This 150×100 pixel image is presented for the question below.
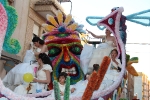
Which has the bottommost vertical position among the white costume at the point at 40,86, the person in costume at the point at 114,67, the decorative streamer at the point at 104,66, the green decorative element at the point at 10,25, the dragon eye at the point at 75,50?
the white costume at the point at 40,86

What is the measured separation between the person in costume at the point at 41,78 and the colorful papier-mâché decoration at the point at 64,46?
0.85 m

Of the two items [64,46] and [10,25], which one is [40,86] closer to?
[10,25]

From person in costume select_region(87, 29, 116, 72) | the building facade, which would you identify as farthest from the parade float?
the building facade

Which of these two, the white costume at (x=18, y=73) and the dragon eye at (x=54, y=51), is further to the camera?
the dragon eye at (x=54, y=51)

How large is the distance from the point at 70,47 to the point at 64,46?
110mm

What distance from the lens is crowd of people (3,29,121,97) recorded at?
3.29 metres

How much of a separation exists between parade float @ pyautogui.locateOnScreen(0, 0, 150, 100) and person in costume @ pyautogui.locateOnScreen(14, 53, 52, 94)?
0.15 metres

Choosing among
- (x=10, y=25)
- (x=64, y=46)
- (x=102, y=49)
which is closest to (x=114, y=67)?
(x=102, y=49)

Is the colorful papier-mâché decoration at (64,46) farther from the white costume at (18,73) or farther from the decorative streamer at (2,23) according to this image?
the decorative streamer at (2,23)

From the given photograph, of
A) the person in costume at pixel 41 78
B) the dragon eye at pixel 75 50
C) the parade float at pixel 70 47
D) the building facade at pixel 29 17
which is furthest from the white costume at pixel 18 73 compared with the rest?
the building facade at pixel 29 17

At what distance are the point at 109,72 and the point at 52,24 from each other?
5.84 ft

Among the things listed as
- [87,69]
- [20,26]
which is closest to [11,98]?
[87,69]

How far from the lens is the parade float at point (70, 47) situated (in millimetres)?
1917

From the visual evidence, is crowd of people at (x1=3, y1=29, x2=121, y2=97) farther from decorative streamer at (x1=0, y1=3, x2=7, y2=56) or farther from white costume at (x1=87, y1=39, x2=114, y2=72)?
decorative streamer at (x1=0, y1=3, x2=7, y2=56)
